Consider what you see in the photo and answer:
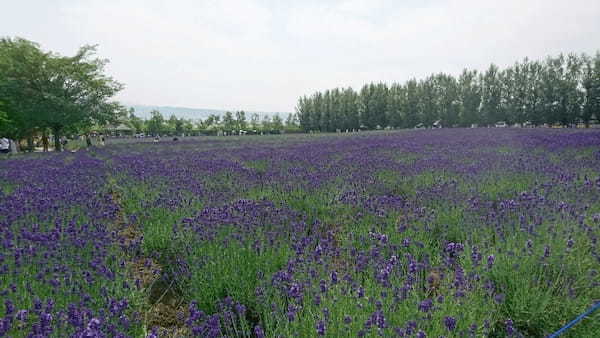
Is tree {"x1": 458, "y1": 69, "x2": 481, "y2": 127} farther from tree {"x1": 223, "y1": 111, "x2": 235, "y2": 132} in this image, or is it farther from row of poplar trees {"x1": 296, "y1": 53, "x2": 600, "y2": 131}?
tree {"x1": 223, "y1": 111, "x2": 235, "y2": 132}

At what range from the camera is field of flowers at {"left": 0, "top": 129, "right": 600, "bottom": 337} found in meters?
2.12

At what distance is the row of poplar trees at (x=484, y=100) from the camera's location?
1566 inches

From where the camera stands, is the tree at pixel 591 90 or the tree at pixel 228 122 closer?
the tree at pixel 591 90

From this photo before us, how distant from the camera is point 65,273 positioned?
8.60 feet

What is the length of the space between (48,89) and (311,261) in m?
23.8

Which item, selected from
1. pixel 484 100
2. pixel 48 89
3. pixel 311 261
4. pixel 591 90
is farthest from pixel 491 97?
pixel 311 261

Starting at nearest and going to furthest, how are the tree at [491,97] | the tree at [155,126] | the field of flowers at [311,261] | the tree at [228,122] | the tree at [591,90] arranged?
the field of flowers at [311,261] < the tree at [591,90] < the tree at [491,97] < the tree at [155,126] < the tree at [228,122]

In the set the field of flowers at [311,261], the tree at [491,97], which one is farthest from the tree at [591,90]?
the field of flowers at [311,261]

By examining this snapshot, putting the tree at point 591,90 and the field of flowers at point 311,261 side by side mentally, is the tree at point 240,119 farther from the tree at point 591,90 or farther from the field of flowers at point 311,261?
the field of flowers at point 311,261

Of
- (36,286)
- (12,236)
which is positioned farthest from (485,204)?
(12,236)

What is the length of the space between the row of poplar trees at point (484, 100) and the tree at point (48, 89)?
39196 mm

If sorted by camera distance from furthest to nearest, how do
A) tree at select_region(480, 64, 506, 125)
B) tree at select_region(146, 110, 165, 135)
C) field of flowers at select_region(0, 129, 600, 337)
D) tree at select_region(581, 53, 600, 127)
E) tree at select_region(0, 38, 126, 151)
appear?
1. tree at select_region(146, 110, 165, 135)
2. tree at select_region(480, 64, 506, 125)
3. tree at select_region(581, 53, 600, 127)
4. tree at select_region(0, 38, 126, 151)
5. field of flowers at select_region(0, 129, 600, 337)

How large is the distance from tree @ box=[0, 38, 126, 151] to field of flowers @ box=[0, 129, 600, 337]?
1692cm

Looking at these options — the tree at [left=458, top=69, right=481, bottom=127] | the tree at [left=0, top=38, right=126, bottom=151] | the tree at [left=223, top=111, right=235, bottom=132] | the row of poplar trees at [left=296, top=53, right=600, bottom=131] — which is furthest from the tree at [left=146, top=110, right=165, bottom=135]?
the tree at [left=458, top=69, right=481, bottom=127]
